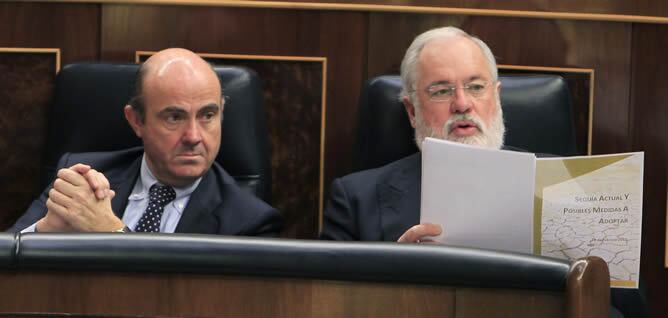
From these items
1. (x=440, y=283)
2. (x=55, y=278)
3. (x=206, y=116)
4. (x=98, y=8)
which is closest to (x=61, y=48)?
(x=98, y=8)

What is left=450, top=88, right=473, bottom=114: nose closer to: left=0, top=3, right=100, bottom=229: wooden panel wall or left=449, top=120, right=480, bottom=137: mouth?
left=449, top=120, right=480, bottom=137: mouth

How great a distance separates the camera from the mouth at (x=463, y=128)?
2.18 m

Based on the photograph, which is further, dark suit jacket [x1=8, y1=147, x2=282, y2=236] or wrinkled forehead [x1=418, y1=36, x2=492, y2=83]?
wrinkled forehead [x1=418, y1=36, x2=492, y2=83]

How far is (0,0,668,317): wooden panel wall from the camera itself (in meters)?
2.49

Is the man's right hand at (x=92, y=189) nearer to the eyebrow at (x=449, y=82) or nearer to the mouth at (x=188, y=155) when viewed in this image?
the mouth at (x=188, y=155)

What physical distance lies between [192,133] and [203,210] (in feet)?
0.55

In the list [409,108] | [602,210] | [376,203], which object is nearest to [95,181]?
[376,203]

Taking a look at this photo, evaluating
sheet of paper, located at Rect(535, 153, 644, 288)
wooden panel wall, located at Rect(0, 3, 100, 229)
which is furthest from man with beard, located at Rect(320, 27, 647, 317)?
wooden panel wall, located at Rect(0, 3, 100, 229)

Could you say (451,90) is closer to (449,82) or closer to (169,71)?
(449,82)

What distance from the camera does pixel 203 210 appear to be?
2141 mm

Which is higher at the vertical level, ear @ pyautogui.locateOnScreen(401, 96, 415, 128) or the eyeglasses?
the eyeglasses

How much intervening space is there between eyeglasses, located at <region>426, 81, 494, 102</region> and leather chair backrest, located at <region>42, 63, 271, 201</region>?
0.39 m

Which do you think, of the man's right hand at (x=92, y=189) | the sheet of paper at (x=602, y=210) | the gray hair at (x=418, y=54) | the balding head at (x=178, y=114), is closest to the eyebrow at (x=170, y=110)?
the balding head at (x=178, y=114)

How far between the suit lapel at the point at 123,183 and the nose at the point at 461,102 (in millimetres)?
725
